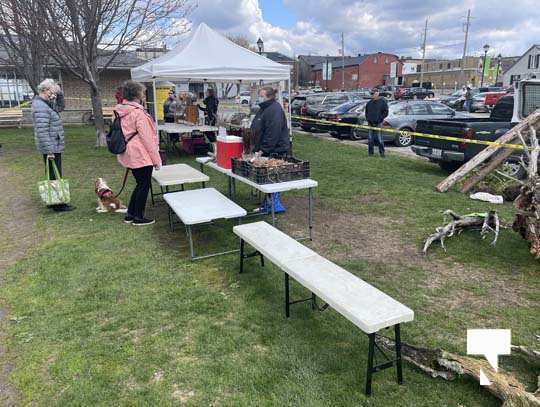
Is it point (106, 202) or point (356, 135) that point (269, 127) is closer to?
point (106, 202)

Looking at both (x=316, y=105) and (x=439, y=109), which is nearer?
(x=439, y=109)

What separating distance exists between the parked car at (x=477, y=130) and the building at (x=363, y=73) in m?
73.3

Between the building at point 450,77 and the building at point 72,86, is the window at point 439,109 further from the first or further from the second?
the building at point 450,77

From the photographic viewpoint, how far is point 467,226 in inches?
213

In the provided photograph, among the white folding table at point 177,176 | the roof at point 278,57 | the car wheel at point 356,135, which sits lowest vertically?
the car wheel at point 356,135

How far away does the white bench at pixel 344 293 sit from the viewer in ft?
8.24

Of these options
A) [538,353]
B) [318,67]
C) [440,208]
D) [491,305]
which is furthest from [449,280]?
[318,67]

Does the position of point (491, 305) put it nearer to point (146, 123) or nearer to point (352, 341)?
point (352, 341)

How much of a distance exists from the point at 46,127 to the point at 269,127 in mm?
3254

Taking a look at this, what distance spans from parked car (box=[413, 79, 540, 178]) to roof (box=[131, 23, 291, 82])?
3661 mm

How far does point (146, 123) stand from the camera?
18.1 feet

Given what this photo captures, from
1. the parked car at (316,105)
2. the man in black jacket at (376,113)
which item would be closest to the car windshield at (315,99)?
the parked car at (316,105)

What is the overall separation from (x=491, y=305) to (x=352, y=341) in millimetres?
1418

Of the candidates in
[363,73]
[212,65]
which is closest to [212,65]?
[212,65]
